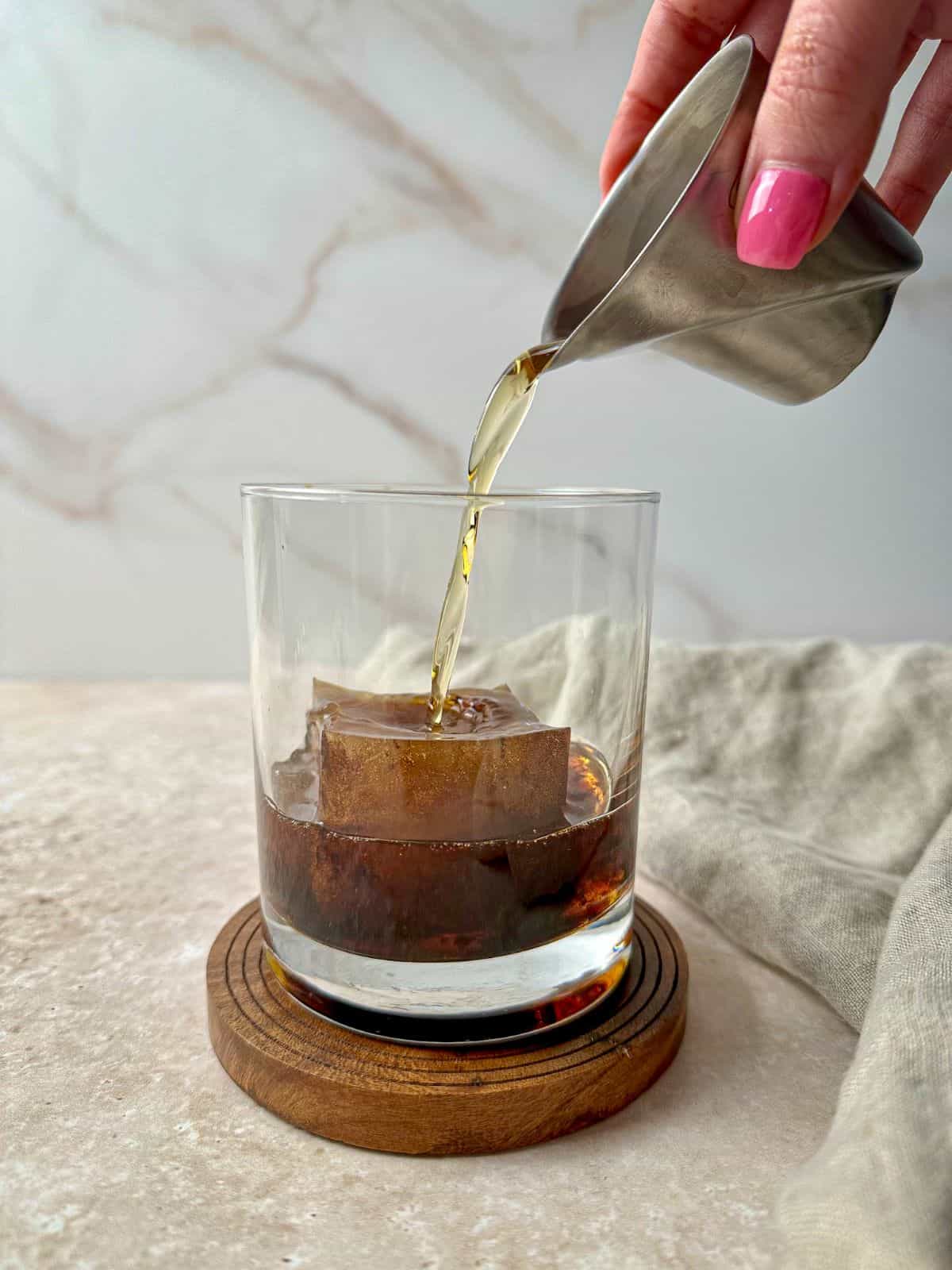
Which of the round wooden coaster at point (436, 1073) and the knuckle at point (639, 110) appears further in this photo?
the knuckle at point (639, 110)

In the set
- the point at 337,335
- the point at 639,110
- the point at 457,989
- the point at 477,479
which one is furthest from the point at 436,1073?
the point at 337,335

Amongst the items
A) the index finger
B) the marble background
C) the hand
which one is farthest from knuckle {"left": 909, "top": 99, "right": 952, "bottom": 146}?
the marble background

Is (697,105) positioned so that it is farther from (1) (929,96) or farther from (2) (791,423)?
(2) (791,423)

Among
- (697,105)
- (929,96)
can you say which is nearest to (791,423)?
(929,96)

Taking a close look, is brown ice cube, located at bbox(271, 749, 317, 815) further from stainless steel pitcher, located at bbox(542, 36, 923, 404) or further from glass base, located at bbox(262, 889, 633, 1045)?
stainless steel pitcher, located at bbox(542, 36, 923, 404)

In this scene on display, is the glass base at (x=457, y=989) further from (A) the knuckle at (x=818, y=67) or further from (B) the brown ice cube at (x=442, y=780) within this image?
(A) the knuckle at (x=818, y=67)

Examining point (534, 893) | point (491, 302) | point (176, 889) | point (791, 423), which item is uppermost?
point (491, 302)

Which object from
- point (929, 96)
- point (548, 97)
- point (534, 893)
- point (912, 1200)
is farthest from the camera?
point (548, 97)

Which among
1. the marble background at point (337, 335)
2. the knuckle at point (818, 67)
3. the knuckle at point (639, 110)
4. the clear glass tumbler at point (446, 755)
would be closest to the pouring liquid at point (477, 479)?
the clear glass tumbler at point (446, 755)
